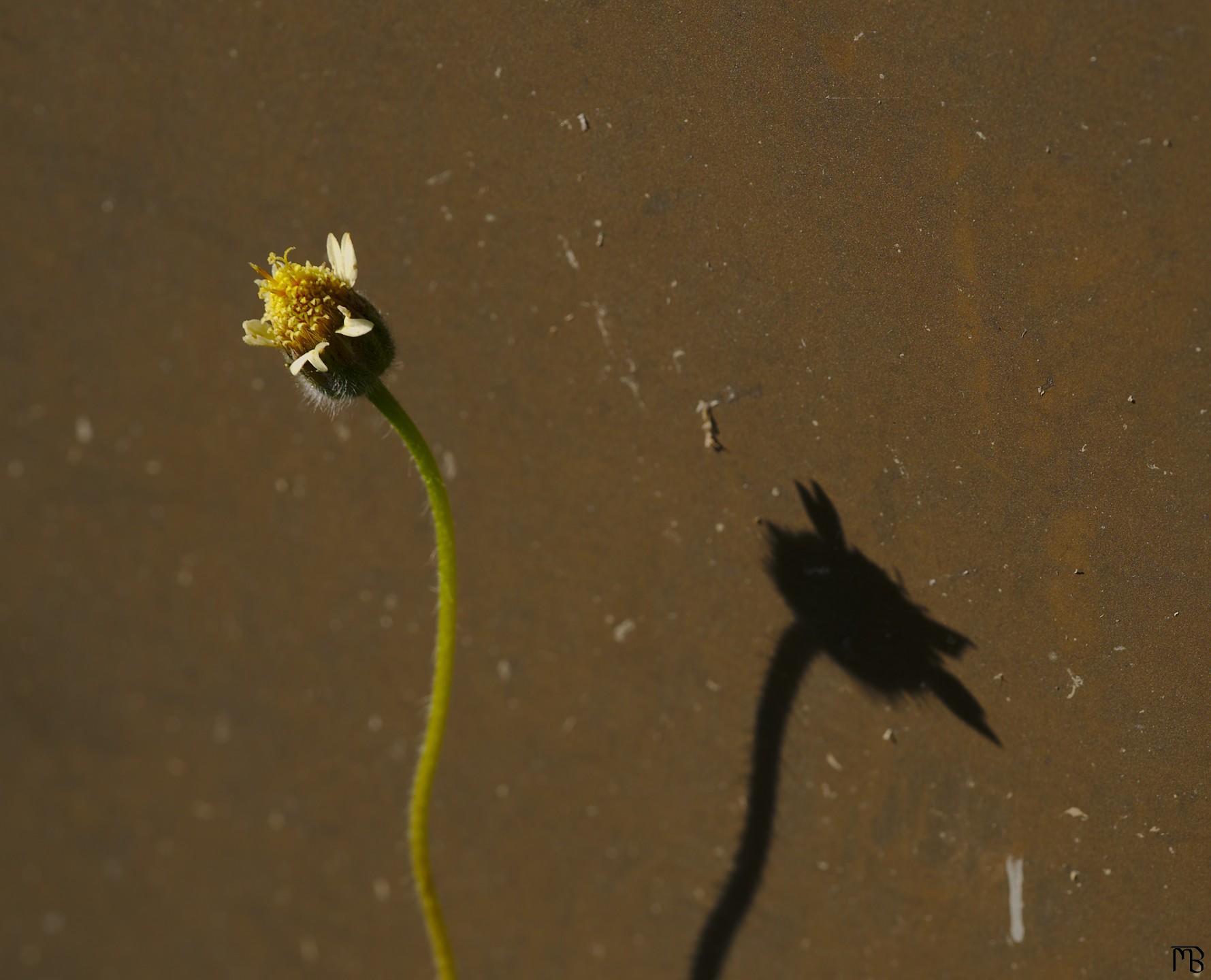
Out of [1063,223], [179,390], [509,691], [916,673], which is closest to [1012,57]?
[1063,223]

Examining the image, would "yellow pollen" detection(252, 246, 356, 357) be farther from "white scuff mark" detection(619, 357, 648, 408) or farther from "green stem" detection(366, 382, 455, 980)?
"white scuff mark" detection(619, 357, 648, 408)

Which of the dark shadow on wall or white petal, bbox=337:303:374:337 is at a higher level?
white petal, bbox=337:303:374:337

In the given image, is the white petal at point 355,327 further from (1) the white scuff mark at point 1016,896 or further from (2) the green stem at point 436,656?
(1) the white scuff mark at point 1016,896

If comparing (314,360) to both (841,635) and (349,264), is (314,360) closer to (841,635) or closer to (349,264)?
(349,264)

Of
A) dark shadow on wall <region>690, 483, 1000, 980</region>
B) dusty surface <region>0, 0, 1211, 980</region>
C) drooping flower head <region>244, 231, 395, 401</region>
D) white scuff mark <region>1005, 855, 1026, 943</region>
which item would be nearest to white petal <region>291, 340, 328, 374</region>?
drooping flower head <region>244, 231, 395, 401</region>

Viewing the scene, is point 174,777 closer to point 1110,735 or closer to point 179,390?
point 179,390
